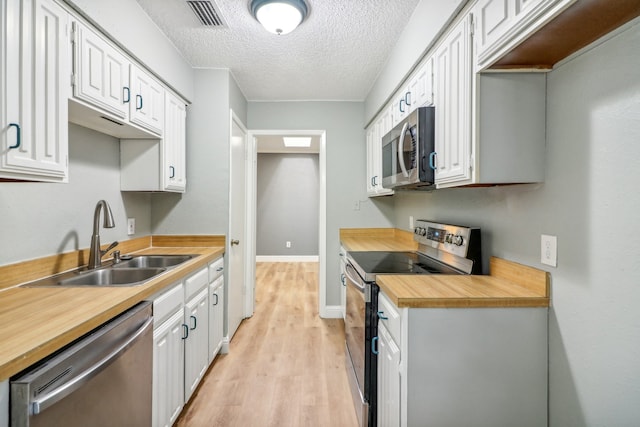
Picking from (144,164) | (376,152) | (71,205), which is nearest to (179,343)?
(71,205)

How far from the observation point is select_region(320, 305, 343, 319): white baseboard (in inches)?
137

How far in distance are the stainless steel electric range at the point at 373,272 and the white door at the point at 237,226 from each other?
121 centimetres

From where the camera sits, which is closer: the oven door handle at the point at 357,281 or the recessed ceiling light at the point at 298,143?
the oven door handle at the point at 357,281

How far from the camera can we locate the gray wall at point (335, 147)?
11.4ft

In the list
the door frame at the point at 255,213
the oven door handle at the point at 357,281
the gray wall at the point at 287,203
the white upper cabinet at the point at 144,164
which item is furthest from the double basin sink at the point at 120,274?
the gray wall at the point at 287,203

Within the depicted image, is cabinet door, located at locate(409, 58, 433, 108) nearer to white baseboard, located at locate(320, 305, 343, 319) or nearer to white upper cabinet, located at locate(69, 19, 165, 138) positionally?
white upper cabinet, located at locate(69, 19, 165, 138)

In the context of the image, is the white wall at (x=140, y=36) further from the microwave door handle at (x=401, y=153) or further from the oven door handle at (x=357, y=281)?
the oven door handle at (x=357, y=281)

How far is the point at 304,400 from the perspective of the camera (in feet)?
6.70

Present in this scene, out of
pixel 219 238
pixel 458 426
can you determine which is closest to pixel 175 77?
pixel 219 238

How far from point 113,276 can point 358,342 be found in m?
1.54

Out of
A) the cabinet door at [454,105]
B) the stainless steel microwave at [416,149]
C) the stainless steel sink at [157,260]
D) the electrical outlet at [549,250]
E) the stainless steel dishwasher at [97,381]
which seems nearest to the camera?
the stainless steel dishwasher at [97,381]

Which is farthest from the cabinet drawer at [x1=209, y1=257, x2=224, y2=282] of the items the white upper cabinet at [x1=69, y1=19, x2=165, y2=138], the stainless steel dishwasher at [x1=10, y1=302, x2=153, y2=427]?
the white upper cabinet at [x1=69, y1=19, x2=165, y2=138]

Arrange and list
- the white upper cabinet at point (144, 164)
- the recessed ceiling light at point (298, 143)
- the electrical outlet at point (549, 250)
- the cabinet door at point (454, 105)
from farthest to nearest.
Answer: the recessed ceiling light at point (298, 143), the white upper cabinet at point (144, 164), the cabinet door at point (454, 105), the electrical outlet at point (549, 250)

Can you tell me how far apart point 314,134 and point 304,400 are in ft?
8.49
